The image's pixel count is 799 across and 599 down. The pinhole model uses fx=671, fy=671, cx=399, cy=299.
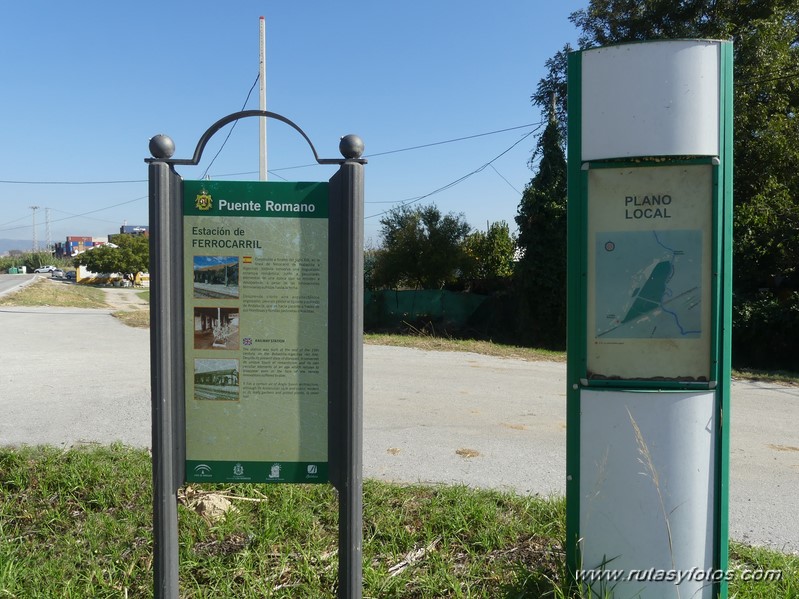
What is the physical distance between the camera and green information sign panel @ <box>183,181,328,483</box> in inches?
109

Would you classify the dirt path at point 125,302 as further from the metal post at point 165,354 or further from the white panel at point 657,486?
the white panel at point 657,486

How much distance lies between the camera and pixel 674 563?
9.95 feet

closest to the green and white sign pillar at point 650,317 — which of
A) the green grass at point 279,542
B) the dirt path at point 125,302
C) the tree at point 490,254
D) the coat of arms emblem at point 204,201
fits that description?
the green grass at point 279,542

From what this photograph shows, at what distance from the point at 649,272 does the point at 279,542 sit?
8.08 ft

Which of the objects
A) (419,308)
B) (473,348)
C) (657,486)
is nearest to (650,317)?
(657,486)

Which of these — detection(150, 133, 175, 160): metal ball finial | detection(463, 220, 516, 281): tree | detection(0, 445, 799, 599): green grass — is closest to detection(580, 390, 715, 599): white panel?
detection(0, 445, 799, 599): green grass

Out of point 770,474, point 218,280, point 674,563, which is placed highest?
point 218,280

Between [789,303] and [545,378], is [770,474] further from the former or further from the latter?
[789,303]

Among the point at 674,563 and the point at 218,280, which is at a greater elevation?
the point at 218,280

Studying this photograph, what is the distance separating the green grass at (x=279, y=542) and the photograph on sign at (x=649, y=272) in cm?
114

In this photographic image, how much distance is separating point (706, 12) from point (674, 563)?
2024cm

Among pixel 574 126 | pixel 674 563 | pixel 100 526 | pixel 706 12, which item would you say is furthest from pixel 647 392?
pixel 706 12

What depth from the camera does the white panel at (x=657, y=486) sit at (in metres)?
3.02

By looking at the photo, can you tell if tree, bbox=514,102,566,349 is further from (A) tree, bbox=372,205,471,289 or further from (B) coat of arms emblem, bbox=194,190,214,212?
(B) coat of arms emblem, bbox=194,190,214,212
